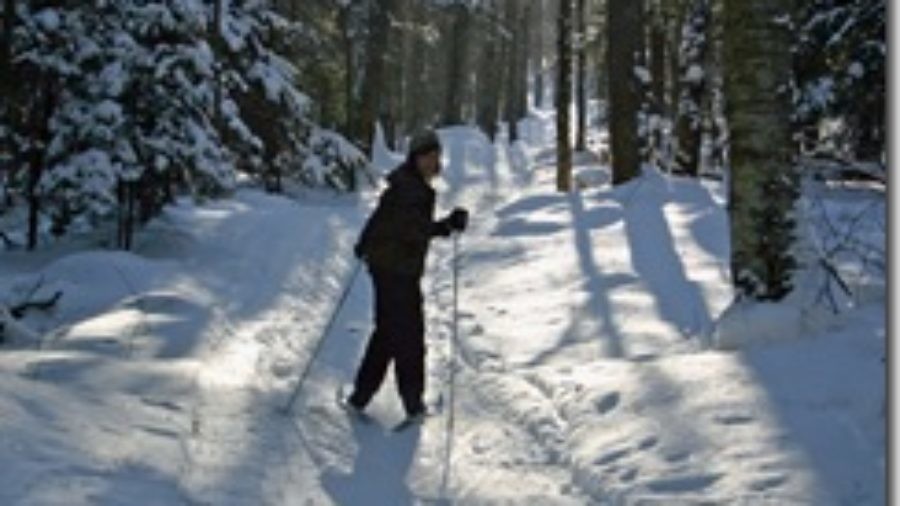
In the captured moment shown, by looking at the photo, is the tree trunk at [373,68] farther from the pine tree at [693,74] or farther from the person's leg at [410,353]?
the person's leg at [410,353]

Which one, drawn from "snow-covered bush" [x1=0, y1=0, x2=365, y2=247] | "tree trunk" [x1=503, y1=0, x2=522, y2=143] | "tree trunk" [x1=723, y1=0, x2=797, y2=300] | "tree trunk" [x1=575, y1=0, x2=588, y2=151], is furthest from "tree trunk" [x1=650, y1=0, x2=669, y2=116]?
"tree trunk" [x1=503, y1=0, x2=522, y2=143]

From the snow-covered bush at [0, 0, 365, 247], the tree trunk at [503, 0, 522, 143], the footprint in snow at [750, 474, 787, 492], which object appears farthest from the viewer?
the tree trunk at [503, 0, 522, 143]

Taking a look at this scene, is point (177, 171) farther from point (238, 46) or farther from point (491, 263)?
point (491, 263)

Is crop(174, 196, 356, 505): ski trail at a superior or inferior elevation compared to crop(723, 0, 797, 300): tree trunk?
inferior

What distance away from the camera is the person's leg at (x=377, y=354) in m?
7.70

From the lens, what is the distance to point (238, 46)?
577 inches

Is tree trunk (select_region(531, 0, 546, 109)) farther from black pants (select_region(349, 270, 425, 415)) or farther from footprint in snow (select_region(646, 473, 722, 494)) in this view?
footprint in snow (select_region(646, 473, 722, 494))

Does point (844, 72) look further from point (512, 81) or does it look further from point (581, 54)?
point (512, 81)

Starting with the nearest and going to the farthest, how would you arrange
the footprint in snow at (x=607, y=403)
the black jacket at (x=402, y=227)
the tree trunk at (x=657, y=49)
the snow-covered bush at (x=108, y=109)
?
the footprint in snow at (x=607, y=403) < the black jacket at (x=402, y=227) < the snow-covered bush at (x=108, y=109) < the tree trunk at (x=657, y=49)

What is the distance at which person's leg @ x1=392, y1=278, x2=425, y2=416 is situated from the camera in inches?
300

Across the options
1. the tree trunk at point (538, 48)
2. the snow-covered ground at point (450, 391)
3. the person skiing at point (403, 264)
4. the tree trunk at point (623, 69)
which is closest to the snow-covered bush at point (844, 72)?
the snow-covered ground at point (450, 391)

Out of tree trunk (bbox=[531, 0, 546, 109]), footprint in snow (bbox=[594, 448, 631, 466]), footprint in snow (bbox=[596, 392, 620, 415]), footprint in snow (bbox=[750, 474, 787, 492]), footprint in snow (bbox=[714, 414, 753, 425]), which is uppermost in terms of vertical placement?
tree trunk (bbox=[531, 0, 546, 109])

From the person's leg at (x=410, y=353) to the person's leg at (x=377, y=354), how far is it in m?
0.09

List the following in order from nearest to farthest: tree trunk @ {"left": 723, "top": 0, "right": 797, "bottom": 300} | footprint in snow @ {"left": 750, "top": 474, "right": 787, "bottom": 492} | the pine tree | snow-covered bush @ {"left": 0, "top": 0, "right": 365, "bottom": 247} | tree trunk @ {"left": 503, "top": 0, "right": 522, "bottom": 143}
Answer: footprint in snow @ {"left": 750, "top": 474, "right": 787, "bottom": 492} → tree trunk @ {"left": 723, "top": 0, "right": 797, "bottom": 300} → snow-covered bush @ {"left": 0, "top": 0, "right": 365, "bottom": 247} → the pine tree → tree trunk @ {"left": 503, "top": 0, "right": 522, "bottom": 143}
